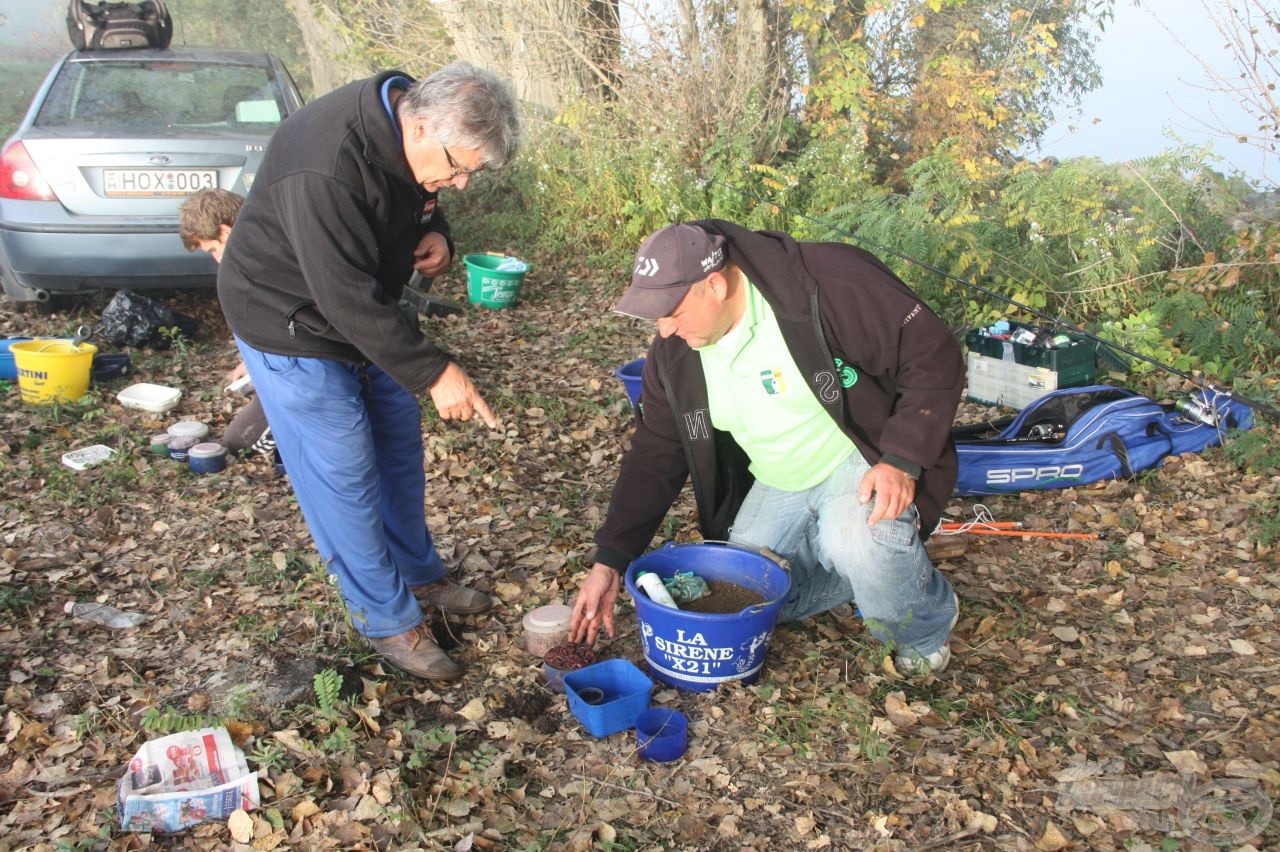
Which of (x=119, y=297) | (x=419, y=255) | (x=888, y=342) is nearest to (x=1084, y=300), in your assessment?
(x=888, y=342)

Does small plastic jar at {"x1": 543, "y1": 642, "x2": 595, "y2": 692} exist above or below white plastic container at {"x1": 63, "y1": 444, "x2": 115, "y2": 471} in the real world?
above

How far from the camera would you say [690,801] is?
9.59 feet

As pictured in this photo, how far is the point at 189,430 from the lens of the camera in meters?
5.22

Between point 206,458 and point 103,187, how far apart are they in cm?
229

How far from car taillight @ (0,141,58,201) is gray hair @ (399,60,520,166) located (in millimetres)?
4410

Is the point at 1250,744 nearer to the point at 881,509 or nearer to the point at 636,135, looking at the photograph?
the point at 881,509

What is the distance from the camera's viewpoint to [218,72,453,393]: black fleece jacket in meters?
2.81

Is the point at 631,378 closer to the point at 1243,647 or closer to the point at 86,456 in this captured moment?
the point at 86,456

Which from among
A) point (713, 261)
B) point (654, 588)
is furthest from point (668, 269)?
point (654, 588)

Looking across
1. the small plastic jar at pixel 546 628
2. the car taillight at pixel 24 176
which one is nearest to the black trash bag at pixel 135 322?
the car taillight at pixel 24 176

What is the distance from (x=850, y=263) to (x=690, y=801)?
169 cm

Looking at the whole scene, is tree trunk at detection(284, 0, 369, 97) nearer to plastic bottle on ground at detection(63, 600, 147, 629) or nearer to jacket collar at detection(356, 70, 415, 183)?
plastic bottle on ground at detection(63, 600, 147, 629)

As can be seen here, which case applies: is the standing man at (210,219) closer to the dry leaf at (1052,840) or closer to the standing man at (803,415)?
the standing man at (803,415)

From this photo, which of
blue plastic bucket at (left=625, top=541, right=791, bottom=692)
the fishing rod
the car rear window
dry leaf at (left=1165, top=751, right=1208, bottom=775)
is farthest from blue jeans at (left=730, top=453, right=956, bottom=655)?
the car rear window
